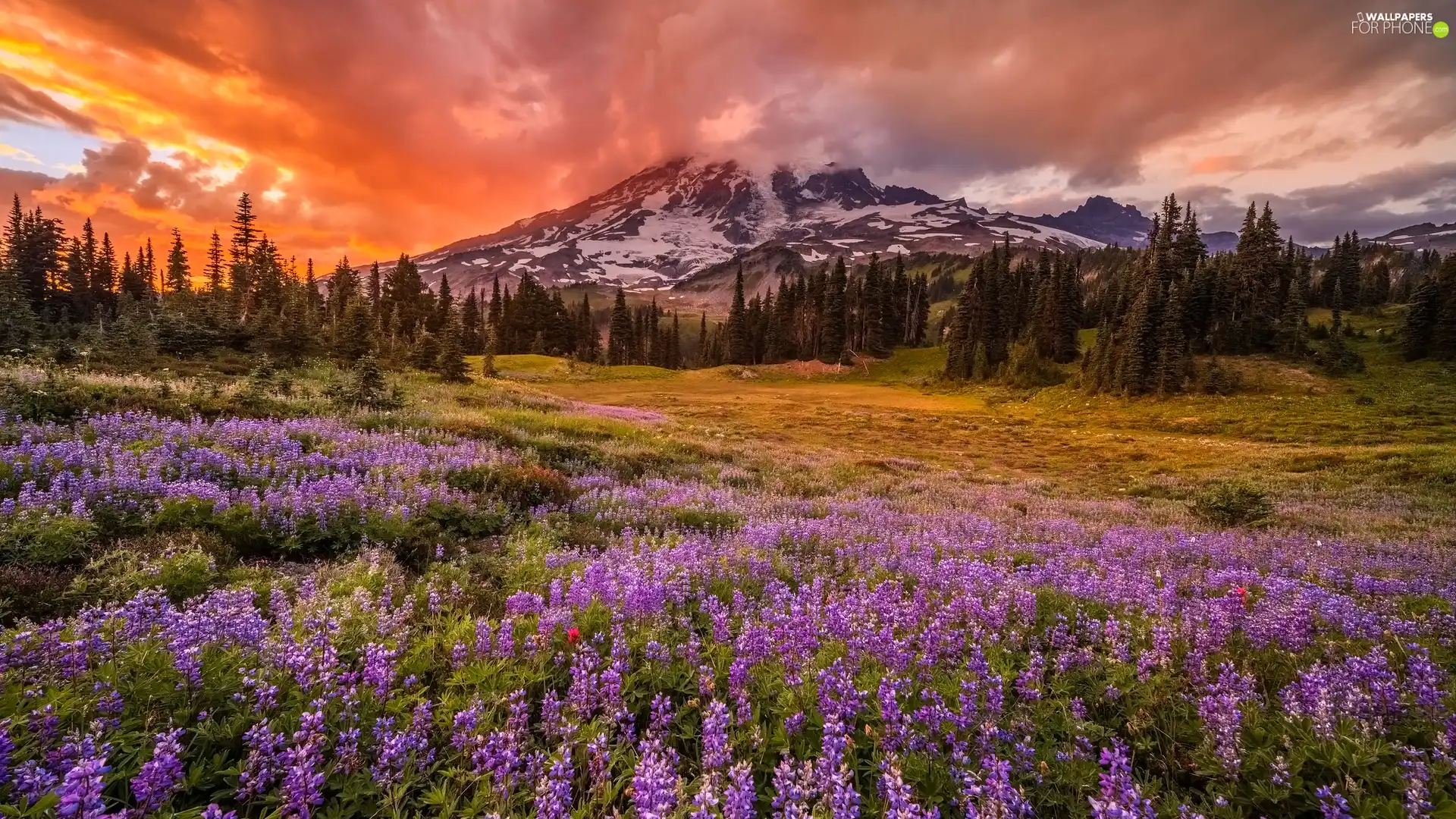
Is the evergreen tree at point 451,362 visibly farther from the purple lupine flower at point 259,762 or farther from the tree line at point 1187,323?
the tree line at point 1187,323

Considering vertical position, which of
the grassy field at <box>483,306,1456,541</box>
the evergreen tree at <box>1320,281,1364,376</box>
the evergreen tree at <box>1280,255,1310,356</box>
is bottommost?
the grassy field at <box>483,306,1456,541</box>

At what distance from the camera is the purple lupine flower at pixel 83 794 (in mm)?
2047

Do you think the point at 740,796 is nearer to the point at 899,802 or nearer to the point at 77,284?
the point at 899,802

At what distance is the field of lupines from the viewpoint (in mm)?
2930

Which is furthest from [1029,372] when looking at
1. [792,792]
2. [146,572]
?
[146,572]

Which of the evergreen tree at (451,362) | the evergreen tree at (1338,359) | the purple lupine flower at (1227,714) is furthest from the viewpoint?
the evergreen tree at (1338,359)

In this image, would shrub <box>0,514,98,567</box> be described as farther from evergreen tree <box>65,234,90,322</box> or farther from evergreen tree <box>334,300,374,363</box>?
evergreen tree <box>65,234,90,322</box>

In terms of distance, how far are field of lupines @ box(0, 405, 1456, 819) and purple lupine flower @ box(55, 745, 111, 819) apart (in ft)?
0.07

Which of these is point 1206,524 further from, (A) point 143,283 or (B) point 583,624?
(A) point 143,283

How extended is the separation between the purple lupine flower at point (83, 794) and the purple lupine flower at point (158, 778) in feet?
0.56

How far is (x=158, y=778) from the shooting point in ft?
8.03

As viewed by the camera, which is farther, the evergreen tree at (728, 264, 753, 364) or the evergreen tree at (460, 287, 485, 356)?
the evergreen tree at (728, 264, 753, 364)

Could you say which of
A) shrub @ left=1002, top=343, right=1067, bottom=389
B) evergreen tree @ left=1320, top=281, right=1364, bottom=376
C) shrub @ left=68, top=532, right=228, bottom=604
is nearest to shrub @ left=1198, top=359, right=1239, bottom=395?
evergreen tree @ left=1320, top=281, right=1364, bottom=376

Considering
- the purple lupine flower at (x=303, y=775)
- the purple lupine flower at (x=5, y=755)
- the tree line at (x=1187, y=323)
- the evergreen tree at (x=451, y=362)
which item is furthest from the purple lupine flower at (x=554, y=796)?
the tree line at (x=1187, y=323)
